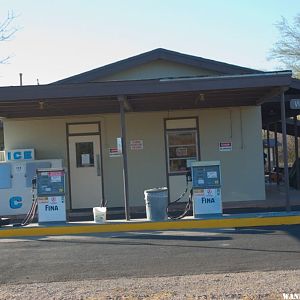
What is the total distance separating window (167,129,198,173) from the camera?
1703cm

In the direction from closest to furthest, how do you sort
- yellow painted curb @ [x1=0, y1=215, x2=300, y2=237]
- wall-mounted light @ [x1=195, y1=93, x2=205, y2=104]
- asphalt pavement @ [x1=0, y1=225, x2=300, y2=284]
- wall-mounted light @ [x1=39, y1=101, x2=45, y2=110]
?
asphalt pavement @ [x1=0, y1=225, x2=300, y2=284], yellow painted curb @ [x1=0, y1=215, x2=300, y2=237], wall-mounted light @ [x1=39, y1=101, x2=45, y2=110], wall-mounted light @ [x1=195, y1=93, x2=205, y2=104]

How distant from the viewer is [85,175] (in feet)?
55.9

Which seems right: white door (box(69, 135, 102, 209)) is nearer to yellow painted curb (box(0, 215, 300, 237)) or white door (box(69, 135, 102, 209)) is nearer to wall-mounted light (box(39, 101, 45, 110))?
wall-mounted light (box(39, 101, 45, 110))

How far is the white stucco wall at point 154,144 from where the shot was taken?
1683 centimetres

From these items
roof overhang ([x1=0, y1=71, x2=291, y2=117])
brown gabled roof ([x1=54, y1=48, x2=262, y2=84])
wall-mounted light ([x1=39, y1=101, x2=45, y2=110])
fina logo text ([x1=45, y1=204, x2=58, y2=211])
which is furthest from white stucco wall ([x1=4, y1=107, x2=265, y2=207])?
fina logo text ([x1=45, y1=204, x2=58, y2=211])

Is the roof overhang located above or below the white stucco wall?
above

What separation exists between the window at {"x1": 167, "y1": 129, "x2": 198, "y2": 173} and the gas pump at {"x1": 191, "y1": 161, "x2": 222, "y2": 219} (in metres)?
3.91

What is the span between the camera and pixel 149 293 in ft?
22.0

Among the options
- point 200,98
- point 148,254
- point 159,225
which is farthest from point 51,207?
point 200,98

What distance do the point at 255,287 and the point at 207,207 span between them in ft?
20.6

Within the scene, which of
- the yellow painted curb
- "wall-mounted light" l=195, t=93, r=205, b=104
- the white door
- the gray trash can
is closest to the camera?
the yellow painted curb

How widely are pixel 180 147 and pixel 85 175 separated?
3022mm

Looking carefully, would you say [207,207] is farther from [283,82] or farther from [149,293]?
[149,293]

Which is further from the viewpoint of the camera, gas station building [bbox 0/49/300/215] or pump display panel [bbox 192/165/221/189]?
gas station building [bbox 0/49/300/215]
